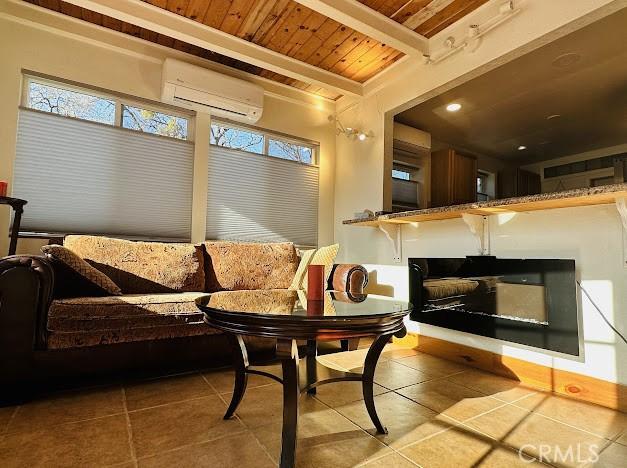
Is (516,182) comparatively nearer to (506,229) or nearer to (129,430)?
(506,229)

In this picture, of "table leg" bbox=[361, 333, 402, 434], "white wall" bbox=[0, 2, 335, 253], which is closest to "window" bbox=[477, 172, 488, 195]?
"white wall" bbox=[0, 2, 335, 253]

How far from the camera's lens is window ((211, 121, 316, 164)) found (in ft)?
12.1

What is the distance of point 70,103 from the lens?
9.74 ft

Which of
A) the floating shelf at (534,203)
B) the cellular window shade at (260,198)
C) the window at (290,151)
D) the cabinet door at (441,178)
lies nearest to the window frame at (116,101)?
the cellular window shade at (260,198)

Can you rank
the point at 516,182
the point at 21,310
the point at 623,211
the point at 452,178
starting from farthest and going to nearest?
the point at 516,182
the point at 452,178
the point at 623,211
the point at 21,310

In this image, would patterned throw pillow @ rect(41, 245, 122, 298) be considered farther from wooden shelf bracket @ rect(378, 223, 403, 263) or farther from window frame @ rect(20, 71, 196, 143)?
wooden shelf bracket @ rect(378, 223, 403, 263)

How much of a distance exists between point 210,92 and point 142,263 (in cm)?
181

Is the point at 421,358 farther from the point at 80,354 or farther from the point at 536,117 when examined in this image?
the point at 536,117

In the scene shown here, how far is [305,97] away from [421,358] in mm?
3232

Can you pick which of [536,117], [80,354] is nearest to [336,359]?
[80,354]

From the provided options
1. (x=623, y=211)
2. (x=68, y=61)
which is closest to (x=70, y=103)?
(x=68, y=61)

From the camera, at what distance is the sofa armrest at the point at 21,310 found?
1.62 meters

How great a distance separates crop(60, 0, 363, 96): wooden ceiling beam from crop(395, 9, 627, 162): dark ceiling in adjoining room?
1.11 meters

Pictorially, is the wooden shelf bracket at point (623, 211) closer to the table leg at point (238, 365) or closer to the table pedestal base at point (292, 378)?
the table pedestal base at point (292, 378)
